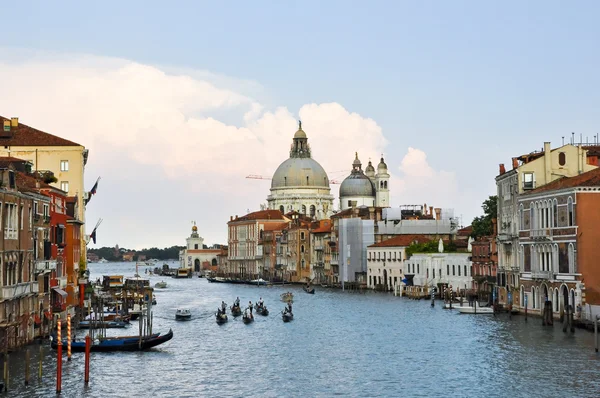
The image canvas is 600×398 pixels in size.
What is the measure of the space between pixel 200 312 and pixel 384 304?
11770 millimetres

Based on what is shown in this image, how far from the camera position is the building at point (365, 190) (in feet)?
506

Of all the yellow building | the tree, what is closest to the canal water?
the yellow building

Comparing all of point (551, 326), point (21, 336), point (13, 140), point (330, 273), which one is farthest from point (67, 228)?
point (330, 273)

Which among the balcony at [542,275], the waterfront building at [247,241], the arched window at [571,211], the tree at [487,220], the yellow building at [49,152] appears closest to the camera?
the arched window at [571,211]

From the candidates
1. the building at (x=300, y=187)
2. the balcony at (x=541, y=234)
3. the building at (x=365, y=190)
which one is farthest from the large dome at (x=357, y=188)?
A: the balcony at (x=541, y=234)

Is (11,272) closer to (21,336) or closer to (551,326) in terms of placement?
(21,336)

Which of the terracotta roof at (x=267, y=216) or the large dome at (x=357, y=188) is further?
the large dome at (x=357, y=188)

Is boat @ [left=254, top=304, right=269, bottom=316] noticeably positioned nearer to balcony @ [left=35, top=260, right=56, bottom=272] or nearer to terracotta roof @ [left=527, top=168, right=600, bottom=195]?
terracotta roof @ [left=527, top=168, right=600, bottom=195]

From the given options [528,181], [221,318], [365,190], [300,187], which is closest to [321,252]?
[365,190]

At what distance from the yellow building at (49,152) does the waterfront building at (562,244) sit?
22649 mm

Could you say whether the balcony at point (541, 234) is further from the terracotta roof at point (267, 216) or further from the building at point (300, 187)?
the building at point (300, 187)

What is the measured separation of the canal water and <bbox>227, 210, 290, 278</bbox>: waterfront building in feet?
303

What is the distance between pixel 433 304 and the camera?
223 feet

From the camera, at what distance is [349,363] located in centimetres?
3850
